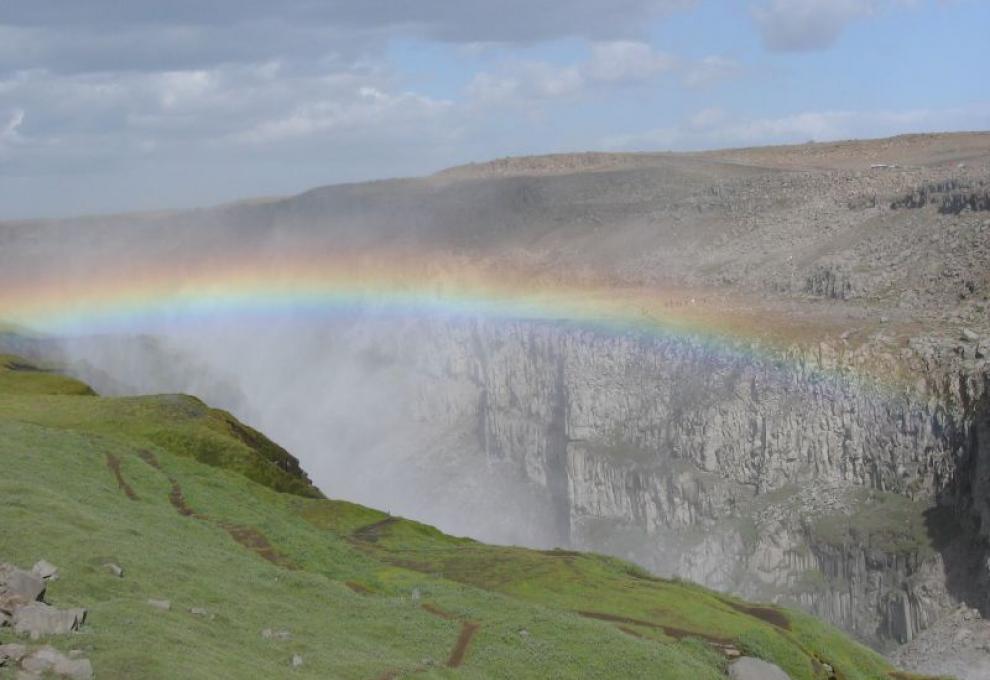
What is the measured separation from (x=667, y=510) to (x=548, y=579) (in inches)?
2675

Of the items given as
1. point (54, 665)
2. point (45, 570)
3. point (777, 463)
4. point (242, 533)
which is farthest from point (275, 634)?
point (777, 463)

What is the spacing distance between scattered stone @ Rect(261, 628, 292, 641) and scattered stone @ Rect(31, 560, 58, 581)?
661 centimetres

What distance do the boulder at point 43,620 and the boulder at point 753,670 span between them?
93.8ft

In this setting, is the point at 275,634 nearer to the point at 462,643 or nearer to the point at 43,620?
the point at 462,643

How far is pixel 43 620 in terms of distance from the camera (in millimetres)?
28922

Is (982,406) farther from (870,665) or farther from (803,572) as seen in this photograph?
(870,665)

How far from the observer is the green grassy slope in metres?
35.0

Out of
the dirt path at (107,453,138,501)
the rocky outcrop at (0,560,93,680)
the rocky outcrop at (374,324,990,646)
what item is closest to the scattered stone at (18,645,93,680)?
the rocky outcrop at (0,560,93,680)

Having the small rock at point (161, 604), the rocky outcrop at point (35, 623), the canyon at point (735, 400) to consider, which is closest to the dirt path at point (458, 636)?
the small rock at point (161, 604)

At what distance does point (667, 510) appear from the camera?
127000 mm

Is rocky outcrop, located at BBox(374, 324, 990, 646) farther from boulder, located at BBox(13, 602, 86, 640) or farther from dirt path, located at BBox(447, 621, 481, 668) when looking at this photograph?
boulder, located at BBox(13, 602, 86, 640)

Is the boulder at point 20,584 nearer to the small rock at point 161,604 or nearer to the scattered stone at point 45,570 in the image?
the scattered stone at point 45,570

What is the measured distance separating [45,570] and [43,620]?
215 inches

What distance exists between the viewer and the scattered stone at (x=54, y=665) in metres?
25.9
